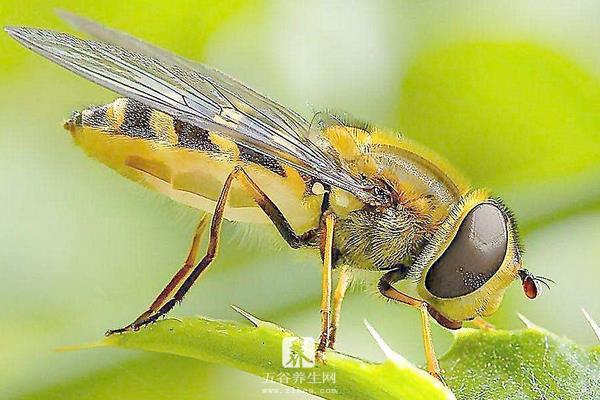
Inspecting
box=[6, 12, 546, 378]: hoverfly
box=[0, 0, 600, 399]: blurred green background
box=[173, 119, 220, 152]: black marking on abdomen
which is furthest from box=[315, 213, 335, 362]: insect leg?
box=[0, 0, 600, 399]: blurred green background

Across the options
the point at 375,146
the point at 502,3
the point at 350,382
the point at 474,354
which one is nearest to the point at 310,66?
the point at 502,3

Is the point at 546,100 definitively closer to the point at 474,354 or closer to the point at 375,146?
the point at 375,146

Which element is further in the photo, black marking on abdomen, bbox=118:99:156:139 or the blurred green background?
the blurred green background

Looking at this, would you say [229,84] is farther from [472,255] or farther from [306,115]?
[306,115]

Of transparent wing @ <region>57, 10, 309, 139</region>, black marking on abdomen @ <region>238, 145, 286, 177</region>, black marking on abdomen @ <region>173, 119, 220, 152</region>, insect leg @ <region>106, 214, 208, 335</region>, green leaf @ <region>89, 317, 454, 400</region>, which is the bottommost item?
insect leg @ <region>106, 214, 208, 335</region>

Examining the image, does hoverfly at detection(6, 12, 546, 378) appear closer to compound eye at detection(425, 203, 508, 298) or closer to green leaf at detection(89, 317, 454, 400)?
compound eye at detection(425, 203, 508, 298)

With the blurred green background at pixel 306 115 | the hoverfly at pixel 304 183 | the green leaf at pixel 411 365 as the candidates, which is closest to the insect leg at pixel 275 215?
the hoverfly at pixel 304 183

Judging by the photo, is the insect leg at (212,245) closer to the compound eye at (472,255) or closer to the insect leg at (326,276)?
the insect leg at (326,276)
